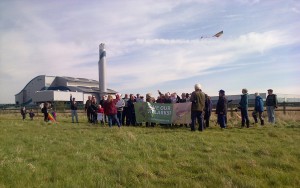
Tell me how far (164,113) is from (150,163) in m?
10.1

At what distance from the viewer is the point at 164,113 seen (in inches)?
697

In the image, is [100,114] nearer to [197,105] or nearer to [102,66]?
[197,105]

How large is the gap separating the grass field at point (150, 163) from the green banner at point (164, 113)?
6341mm

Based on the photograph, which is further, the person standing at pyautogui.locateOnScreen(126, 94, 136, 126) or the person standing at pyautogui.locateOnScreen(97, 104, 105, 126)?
the person standing at pyautogui.locateOnScreen(97, 104, 105, 126)

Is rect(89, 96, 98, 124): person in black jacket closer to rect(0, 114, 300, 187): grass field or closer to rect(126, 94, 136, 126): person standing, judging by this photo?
rect(126, 94, 136, 126): person standing

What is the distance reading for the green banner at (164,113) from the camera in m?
17.2

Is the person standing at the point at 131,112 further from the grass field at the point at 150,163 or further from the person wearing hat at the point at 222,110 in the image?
the grass field at the point at 150,163

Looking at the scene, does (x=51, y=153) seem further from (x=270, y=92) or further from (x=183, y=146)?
(x=270, y=92)

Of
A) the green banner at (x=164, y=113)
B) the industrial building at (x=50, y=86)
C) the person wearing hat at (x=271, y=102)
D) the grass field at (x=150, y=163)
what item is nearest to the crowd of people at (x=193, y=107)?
the person wearing hat at (x=271, y=102)

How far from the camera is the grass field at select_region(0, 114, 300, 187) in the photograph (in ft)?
20.2

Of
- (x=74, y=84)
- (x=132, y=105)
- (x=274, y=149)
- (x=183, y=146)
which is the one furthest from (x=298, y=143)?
(x=74, y=84)

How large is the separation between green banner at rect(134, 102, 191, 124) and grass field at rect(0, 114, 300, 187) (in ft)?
20.8

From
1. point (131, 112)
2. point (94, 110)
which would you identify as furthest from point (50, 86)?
point (131, 112)

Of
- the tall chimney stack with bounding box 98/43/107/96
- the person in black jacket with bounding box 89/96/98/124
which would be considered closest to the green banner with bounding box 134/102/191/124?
the person in black jacket with bounding box 89/96/98/124
